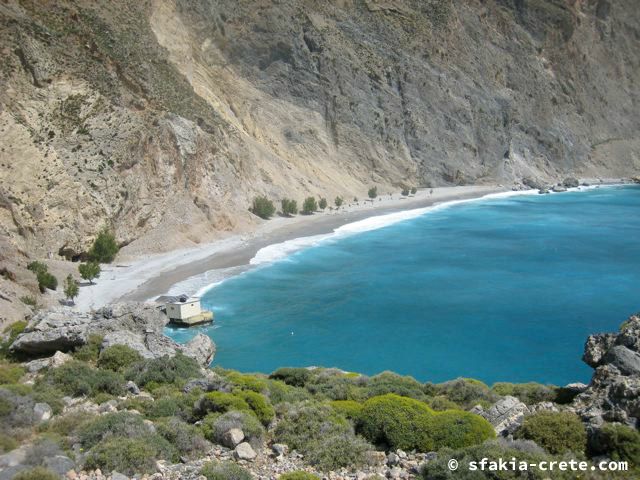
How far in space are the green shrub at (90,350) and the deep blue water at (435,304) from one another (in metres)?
12.3

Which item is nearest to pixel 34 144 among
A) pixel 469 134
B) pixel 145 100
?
pixel 145 100

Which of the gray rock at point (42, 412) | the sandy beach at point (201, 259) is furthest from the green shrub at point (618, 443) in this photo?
the sandy beach at point (201, 259)

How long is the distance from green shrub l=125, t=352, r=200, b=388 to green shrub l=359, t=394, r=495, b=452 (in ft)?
23.6

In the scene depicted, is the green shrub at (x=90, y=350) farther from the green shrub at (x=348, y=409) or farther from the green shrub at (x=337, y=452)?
the green shrub at (x=337, y=452)

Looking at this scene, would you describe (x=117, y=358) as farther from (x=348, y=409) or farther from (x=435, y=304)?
(x=435, y=304)

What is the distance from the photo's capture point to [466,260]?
204 feet

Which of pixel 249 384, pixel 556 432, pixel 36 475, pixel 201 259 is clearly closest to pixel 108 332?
pixel 249 384

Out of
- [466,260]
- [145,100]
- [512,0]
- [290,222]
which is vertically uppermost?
[512,0]

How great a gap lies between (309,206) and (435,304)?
38.1m

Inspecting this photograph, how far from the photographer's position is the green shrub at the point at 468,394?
1875 cm

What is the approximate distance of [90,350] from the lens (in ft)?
71.6

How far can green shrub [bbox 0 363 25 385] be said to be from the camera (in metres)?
18.6

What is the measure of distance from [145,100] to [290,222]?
75.8ft

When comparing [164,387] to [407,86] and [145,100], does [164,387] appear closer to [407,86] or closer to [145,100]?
[145,100]
